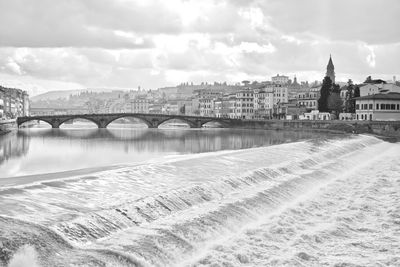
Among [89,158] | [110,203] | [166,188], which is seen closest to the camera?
[110,203]

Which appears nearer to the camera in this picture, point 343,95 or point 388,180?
point 388,180

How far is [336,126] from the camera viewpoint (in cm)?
8156

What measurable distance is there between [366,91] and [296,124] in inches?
745

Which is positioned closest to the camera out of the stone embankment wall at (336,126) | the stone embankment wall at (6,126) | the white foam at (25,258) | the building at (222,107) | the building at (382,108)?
the white foam at (25,258)

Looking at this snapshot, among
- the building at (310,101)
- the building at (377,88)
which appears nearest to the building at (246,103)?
the building at (310,101)

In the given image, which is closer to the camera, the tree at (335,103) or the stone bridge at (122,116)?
the tree at (335,103)

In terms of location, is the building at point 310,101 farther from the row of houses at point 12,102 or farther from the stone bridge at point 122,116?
the row of houses at point 12,102

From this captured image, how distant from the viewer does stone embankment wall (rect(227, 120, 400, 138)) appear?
72.1 meters

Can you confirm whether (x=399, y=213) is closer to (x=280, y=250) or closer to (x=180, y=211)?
(x=280, y=250)

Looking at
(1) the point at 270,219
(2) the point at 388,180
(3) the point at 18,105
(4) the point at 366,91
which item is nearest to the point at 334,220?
(1) the point at 270,219

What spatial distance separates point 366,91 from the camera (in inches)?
4023

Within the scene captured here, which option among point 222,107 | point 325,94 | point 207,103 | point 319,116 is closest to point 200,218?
point 319,116

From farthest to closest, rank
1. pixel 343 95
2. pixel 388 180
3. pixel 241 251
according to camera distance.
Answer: pixel 343 95 < pixel 388 180 < pixel 241 251

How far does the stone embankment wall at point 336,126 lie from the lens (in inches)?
2840
